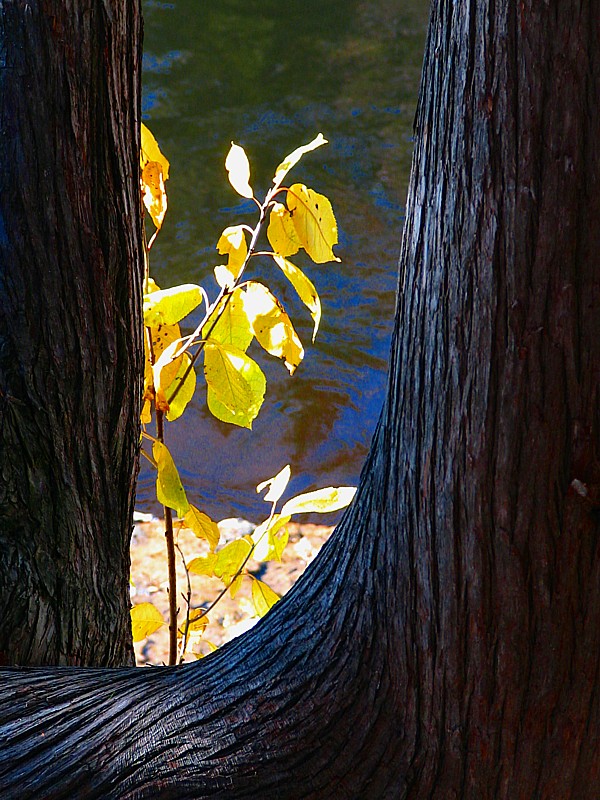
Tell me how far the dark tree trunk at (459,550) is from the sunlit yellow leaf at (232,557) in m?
0.39

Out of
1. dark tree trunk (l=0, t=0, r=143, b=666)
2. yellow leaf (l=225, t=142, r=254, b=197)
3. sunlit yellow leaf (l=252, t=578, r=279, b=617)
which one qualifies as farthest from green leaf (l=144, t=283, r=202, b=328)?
sunlit yellow leaf (l=252, t=578, r=279, b=617)

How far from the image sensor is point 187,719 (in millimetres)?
755

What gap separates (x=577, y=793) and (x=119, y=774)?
364 millimetres

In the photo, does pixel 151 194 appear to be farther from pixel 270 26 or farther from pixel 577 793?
pixel 270 26

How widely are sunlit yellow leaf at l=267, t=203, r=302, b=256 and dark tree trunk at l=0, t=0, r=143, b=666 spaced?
0.54 feet

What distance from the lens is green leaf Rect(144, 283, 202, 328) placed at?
109 cm

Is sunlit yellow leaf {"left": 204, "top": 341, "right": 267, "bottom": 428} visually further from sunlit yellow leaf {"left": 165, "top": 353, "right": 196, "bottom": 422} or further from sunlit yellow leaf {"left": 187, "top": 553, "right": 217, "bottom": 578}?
sunlit yellow leaf {"left": 187, "top": 553, "right": 217, "bottom": 578}

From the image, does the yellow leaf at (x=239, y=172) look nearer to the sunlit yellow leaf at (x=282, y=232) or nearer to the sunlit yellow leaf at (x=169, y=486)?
the sunlit yellow leaf at (x=282, y=232)

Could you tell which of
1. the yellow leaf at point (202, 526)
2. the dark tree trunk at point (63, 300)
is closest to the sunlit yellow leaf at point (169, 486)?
the dark tree trunk at point (63, 300)

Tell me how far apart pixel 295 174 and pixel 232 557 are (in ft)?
9.92

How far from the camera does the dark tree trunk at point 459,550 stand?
59 cm

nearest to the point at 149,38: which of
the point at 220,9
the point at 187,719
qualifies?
the point at 220,9

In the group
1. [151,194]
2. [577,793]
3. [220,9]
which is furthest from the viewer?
→ [220,9]

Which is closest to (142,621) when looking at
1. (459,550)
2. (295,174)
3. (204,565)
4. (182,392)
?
(204,565)
